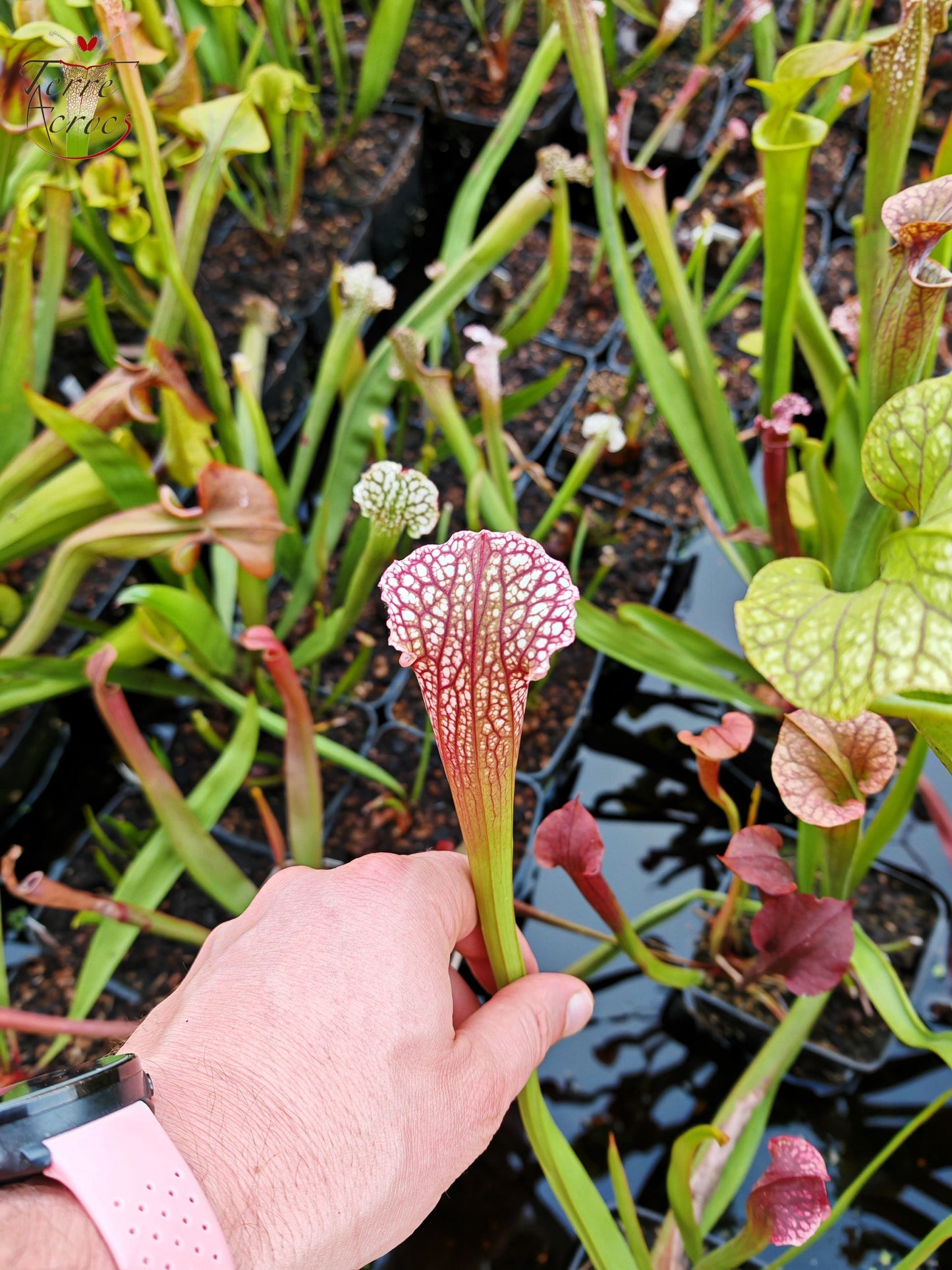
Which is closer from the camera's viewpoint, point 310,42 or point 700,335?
point 700,335

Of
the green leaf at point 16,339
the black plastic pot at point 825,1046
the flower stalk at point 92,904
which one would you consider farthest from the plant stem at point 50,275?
the black plastic pot at point 825,1046

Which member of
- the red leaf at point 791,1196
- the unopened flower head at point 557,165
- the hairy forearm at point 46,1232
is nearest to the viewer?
the hairy forearm at point 46,1232

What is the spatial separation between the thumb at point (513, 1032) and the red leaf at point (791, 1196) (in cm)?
16

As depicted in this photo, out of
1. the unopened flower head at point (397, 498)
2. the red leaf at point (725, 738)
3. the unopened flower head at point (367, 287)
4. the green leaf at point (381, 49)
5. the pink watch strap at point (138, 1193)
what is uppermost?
the green leaf at point (381, 49)

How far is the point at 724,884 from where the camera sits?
3.61ft

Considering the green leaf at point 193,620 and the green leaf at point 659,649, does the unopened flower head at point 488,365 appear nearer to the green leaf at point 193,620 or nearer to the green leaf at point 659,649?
the green leaf at point 659,649

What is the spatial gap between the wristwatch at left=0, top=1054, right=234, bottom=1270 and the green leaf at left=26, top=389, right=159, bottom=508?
2.05 ft

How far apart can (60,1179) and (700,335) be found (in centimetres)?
94

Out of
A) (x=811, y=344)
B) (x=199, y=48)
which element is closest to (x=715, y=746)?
(x=811, y=344)

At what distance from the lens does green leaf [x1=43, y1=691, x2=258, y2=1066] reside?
86 centimetres

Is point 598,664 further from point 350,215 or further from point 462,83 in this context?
point 462,83

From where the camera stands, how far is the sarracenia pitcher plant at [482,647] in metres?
0.49

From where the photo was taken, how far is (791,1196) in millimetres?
603

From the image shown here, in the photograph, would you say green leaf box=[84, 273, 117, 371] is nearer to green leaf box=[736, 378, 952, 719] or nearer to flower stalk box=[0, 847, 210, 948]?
flower stalk box=[0, 847, 210, 948]
